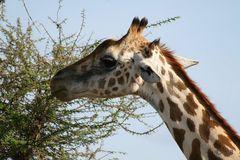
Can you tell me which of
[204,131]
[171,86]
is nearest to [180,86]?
[171,86]

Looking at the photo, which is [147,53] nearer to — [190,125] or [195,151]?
[190,125]

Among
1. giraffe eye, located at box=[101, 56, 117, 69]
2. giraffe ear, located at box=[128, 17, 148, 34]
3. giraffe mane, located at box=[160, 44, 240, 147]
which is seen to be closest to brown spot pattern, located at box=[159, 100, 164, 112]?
giraffe mane, located at box=[160, 44, 240, 147]

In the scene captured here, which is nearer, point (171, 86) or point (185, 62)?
point (171, 86)

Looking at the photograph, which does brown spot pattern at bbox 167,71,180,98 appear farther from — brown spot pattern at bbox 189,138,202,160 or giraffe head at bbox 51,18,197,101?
brown spot pattern at bbox 189,138,202,160

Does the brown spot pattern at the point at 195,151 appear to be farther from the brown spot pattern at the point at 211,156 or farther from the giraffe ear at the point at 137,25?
the giraffe ear at the point at 137,25

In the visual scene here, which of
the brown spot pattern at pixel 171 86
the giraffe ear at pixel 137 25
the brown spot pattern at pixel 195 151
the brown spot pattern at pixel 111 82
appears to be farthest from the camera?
the giraffe ear at pixel 137 25

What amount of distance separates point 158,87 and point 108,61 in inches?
27.8

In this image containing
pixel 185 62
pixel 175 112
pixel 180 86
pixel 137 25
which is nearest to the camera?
pixel 175 112

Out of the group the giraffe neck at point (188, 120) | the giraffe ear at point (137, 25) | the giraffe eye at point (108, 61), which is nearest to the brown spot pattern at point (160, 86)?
the giraffe neck at point (188, 120)

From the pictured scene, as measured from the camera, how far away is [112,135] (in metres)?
10.1

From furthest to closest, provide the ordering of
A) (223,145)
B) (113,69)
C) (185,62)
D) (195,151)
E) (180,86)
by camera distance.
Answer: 1. (185,62)
2. (113,69)
3. (180,86)
4. (195,151)
5. (223,145)

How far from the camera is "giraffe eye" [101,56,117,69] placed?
23.1ft

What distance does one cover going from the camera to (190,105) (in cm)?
659

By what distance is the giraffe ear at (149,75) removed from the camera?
6559 mm
